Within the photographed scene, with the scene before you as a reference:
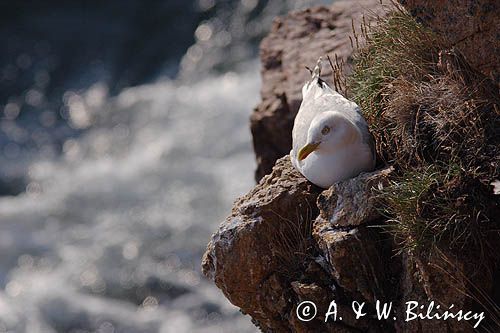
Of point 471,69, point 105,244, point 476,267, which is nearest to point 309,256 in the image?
point 476,267

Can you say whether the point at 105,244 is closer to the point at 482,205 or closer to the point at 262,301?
the point at 262,301

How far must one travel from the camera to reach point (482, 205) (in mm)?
4086

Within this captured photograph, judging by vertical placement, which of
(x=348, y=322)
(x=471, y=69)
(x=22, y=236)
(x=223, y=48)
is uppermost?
(x=223, y=48)

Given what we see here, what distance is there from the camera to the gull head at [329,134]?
4406mm

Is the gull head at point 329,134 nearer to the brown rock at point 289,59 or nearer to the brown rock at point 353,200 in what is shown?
the brown rock at point 353,200

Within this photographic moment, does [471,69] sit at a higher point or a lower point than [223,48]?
lower

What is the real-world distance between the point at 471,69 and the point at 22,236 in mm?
6102

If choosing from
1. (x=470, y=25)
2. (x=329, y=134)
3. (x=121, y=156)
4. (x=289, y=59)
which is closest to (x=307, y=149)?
(x=329, y=134)

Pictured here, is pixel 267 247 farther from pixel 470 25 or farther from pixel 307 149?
pixel 470 25

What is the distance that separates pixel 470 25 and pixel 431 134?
542mm

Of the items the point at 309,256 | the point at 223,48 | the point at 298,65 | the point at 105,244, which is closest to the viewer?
the point at 309,256

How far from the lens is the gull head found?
14.5 ft

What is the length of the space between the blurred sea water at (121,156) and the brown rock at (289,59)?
5.51ft

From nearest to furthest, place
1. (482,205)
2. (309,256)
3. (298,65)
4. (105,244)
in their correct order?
(482,205)
(309,256)
(298,65)
(105,244)
